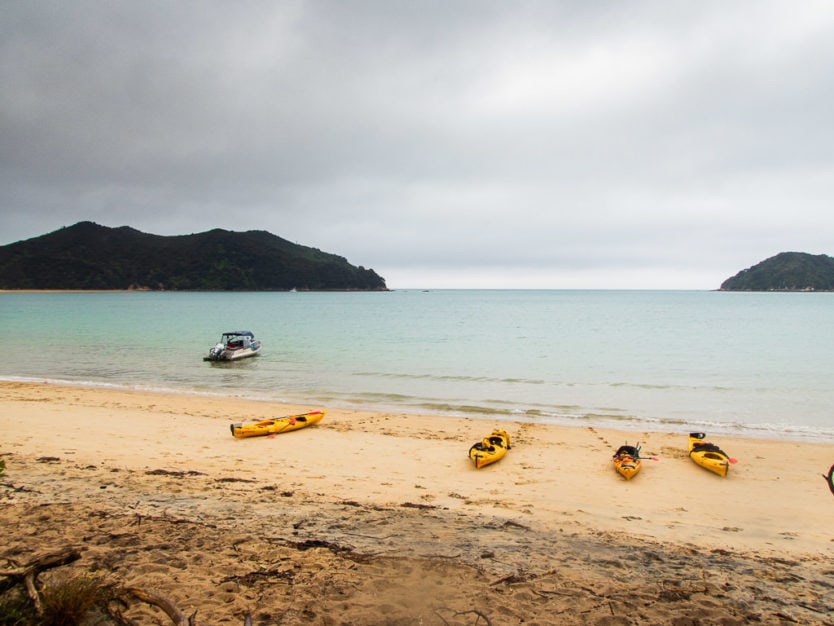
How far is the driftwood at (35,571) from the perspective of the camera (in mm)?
3840

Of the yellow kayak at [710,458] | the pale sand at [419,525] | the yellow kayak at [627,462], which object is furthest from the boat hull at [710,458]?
the yellow kayak at [627,462]

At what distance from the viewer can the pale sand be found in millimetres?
4430

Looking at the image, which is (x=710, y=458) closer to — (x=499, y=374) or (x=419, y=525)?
(x=419, y=525)

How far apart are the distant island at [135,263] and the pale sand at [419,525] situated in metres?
188

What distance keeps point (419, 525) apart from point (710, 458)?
8125mm

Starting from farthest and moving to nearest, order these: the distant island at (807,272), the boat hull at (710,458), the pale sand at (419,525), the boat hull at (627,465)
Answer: the distant island at (807,272), the boat hull at (710,458), the boat hull at (627,465), the pale sand at (419,525)

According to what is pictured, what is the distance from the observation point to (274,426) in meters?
12.9

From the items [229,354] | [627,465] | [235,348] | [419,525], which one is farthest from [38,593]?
[235,348]

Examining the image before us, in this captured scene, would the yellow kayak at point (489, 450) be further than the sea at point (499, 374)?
No

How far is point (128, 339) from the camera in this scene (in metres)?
37.5

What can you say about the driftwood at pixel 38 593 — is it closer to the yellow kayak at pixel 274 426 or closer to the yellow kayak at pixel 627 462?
the yellow kayak at pixel 274 426

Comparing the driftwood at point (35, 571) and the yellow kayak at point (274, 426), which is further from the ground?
the driftwood at point (35, 571)

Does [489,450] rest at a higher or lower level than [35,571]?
lower

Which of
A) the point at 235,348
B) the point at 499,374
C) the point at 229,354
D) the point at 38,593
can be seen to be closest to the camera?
the point at 38,593
